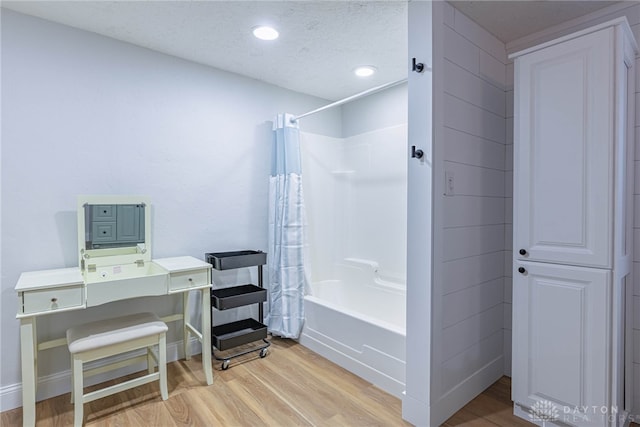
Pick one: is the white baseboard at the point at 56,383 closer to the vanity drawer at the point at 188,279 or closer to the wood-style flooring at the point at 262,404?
the wood-style flooring at the point at 262,404

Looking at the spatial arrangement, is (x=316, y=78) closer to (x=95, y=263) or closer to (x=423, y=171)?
(x=423, y=171)

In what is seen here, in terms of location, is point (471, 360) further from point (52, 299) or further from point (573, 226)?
point (52, 299)

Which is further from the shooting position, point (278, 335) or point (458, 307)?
point (278, 335)

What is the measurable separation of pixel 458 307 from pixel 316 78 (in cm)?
212

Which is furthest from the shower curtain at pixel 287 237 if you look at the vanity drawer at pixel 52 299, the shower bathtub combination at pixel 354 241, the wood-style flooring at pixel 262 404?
the vanity drawer at pixel 52 299

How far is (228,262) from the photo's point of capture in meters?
2.47

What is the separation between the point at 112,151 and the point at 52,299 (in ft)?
3.29

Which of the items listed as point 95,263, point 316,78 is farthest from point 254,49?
point 95,263

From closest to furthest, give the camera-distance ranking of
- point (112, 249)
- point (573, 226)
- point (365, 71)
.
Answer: point (573, 226) → point (112, 249) → point (365, 71)

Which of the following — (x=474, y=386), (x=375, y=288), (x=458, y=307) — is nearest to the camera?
(x=458, y=307)

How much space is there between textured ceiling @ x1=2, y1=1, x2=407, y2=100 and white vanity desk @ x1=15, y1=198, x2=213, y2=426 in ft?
4.04

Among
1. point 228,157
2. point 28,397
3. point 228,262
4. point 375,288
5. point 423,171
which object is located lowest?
point 28,397

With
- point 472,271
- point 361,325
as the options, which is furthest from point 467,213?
point 361,325

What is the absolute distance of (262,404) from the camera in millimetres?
1981
